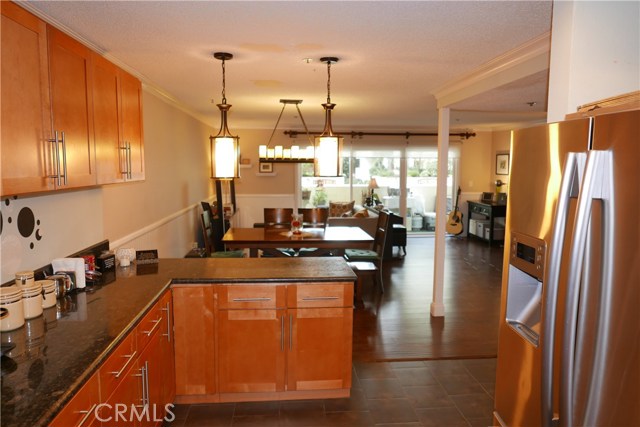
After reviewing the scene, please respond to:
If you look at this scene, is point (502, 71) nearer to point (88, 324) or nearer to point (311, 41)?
point (311, 41)

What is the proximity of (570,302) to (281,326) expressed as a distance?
2.01 m

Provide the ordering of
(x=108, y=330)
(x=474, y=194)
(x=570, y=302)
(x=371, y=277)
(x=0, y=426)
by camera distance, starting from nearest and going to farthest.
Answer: (x=570, y=302) < (x=0, y=426) < (x=108, y=330) < (x=371, y=277) < (x=474, y=194)

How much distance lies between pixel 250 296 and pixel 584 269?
2089 millimetres

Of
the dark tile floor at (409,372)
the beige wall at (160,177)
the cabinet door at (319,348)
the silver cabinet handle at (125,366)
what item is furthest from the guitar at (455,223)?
the silver cabinet handle at (125,366)

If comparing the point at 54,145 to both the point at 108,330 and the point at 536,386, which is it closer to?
the point at 108,330

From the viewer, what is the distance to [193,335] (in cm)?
285

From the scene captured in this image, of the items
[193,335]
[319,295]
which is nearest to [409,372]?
[319,295]

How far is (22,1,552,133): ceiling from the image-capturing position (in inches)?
88.4

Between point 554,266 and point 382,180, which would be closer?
point 554,266

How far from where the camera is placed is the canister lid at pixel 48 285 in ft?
7.30

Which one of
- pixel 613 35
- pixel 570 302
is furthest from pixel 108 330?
pixel 613 35

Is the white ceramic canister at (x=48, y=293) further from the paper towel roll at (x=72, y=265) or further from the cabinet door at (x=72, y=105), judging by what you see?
the cabinet door at (x=72, y=105)

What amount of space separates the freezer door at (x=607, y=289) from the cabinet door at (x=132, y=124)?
2.63 m

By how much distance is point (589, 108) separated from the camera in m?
1.49
